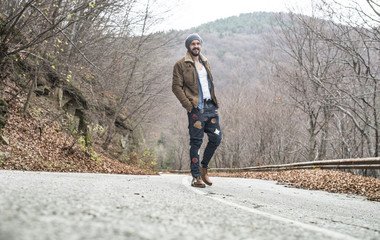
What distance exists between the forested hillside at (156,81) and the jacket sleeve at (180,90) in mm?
2884

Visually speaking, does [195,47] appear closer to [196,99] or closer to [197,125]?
[196,99]

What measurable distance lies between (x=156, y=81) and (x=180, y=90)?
1347 cm

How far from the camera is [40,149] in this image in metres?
7.48

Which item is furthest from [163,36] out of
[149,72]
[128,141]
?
[128,141]

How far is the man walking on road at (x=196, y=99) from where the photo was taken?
4.77 meters

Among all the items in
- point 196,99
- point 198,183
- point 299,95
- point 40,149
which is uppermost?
point 299,95

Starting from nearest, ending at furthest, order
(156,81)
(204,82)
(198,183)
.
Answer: (198,183) < (204,82) < (156,81)

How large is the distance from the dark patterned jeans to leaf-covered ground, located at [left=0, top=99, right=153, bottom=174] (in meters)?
3.72

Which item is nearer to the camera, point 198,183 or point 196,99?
point 198,183

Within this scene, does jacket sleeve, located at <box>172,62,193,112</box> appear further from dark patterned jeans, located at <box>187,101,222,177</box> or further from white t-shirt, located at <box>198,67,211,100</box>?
white t-shirt, located at <box>198,67,211,100</box>

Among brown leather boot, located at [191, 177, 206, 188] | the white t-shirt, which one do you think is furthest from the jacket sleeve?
brown leather boot, located at [191, 177, 206, 188]

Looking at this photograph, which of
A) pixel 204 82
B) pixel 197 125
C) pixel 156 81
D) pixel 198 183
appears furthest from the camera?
pixel 156 81

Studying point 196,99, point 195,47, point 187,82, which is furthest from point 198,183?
point 195,47

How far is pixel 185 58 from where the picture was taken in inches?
197
